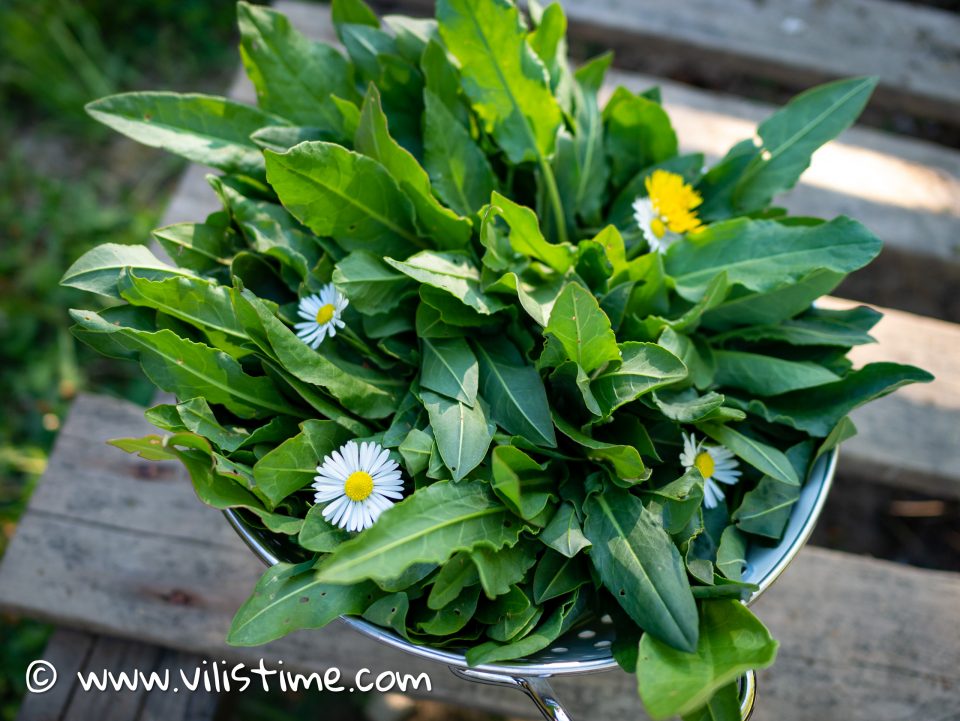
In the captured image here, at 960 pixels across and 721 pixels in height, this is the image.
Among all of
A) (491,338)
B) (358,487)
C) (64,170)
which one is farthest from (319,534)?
(64,170)

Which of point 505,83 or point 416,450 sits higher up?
point 505,83

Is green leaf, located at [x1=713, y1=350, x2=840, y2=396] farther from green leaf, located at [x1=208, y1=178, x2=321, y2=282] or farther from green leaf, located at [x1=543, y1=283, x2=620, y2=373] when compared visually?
green leaf, located at [x1=208, y1=178, x2=321, y2=282]

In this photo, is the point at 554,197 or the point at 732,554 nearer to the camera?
→ the point at 732,554

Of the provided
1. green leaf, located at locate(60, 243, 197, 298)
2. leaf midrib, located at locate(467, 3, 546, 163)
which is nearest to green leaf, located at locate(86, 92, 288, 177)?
green leaf, located at locate(60, 243, 197, 298)

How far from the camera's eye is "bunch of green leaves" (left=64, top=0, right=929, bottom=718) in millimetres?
633

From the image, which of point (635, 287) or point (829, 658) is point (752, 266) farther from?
point (829, 658)

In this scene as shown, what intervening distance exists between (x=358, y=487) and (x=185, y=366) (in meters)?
0.18

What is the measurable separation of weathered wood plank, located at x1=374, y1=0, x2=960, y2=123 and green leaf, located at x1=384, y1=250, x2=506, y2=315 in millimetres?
702

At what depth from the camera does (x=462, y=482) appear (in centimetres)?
65

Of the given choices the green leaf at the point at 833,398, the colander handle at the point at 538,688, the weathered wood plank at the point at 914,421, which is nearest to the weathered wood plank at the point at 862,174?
the weathered wood plank at the point at 914,421

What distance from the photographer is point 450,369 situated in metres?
0.69

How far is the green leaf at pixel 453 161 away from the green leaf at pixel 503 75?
32 millimetres

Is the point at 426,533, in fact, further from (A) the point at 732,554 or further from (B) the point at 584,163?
(B) the point at 584,163

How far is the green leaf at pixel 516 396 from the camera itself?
688 millimetres
